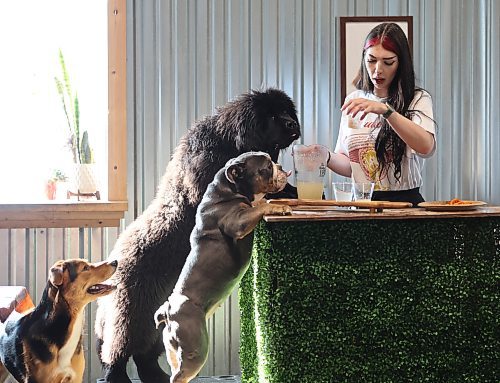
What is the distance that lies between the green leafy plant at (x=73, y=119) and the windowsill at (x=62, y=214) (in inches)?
9.8

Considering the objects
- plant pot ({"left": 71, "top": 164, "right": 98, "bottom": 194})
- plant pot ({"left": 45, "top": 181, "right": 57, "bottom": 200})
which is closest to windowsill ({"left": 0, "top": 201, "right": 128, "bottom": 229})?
plant pot ({"left": 71, "top": 164, "right": 98, "bottom": 194})

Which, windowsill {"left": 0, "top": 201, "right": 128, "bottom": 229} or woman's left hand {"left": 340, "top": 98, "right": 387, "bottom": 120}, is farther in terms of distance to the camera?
windowsill {"left": 0, "top": 201, "right": 128, "bottom": 229}

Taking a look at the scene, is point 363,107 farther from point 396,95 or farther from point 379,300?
point 379,300

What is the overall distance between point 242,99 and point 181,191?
1.34 ft

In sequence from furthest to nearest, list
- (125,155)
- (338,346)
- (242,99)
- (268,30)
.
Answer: (268,30)
(125,155)
(242,99)
(338,346)

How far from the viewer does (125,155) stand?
3.47 meters

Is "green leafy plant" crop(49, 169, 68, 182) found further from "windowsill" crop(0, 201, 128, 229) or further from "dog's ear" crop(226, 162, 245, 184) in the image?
"dog's ear" crop(226, 162, 245, 184)

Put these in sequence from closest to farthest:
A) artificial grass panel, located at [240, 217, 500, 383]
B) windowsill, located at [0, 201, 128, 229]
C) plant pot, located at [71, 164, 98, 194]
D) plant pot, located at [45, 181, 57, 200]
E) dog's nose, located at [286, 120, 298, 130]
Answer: artificial grass panel, located at [240, 217, 500, 383], dog's nose, located at [286, 120, 298, 130], windowsill, located at [0, 201, 128, 229], plant pot, located at [71, 164, 98, 194], plant pot, located at [45, 181, 57, 200]

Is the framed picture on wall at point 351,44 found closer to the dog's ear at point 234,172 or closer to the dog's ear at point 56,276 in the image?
the dog's ear at point 234,172

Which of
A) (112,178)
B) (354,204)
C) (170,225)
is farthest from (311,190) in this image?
(112,178)

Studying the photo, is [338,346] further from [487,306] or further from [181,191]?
[181,191]

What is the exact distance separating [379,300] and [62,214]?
178cm

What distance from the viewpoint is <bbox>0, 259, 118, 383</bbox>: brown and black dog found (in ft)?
7.77

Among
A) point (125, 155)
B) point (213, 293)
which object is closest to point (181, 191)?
point (213, 293)
